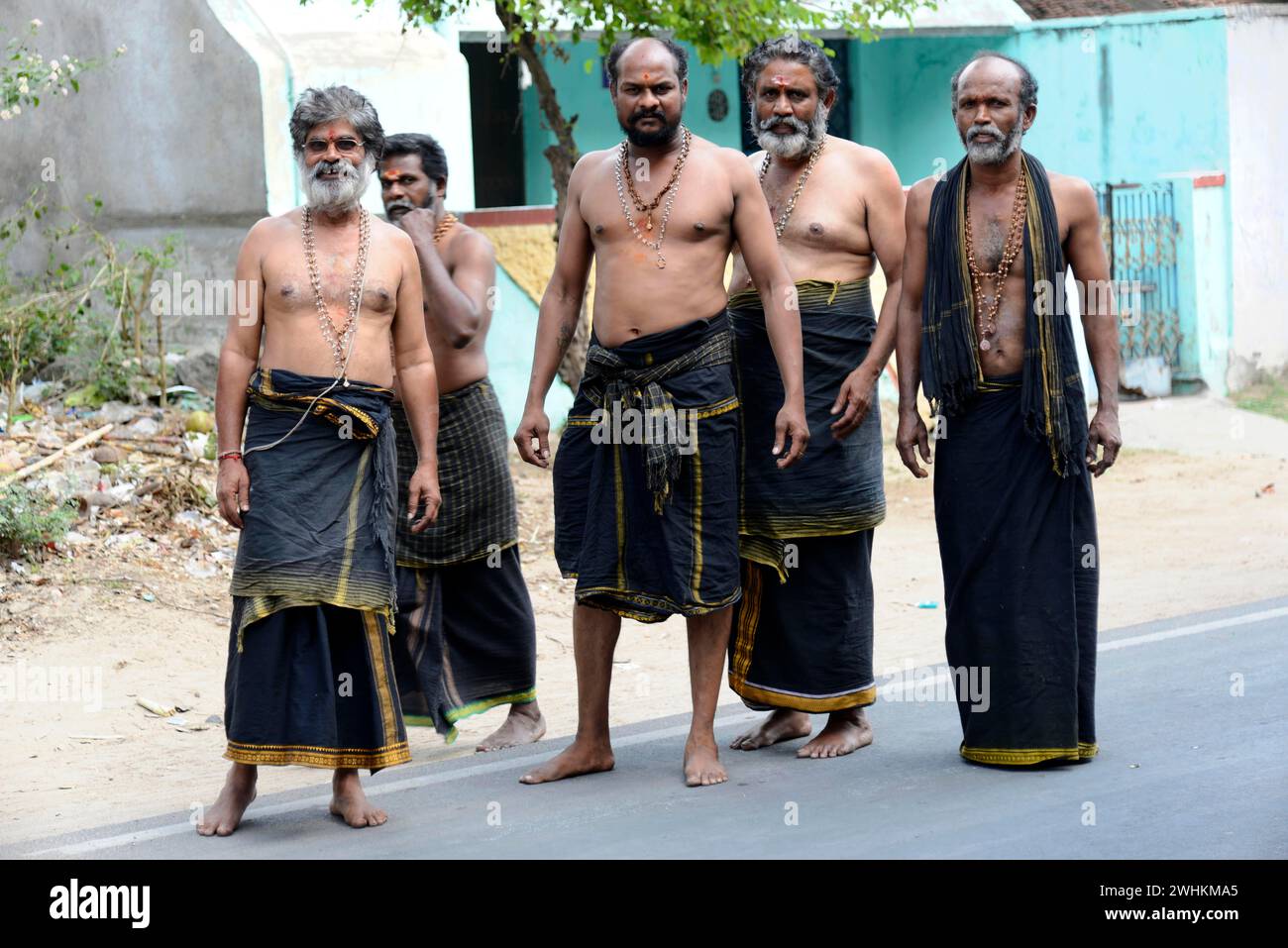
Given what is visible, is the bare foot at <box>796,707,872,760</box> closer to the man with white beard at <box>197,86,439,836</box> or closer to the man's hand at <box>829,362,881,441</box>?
the man's hand at <box>829,362,881,441</box>

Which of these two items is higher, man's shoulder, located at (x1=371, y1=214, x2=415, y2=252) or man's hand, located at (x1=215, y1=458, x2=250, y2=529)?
man's shoulder, located at (x1=371, y1=214, x2=415, y2=252)

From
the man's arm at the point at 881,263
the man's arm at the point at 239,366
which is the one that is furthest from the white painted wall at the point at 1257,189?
the man's arm at the point at 239,366

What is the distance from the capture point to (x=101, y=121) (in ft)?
38.6

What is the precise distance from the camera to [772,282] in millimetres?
5469

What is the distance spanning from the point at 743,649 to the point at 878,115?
Result: 1347 cm

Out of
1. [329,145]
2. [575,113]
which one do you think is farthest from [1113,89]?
[329,145]

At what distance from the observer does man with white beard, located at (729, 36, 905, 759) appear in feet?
18.8

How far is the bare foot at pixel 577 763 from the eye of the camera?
5.54 meters

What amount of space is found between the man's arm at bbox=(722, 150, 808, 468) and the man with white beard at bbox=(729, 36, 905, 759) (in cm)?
23

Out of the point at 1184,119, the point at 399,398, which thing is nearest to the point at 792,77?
the point at 399,398

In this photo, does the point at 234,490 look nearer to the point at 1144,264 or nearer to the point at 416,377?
the point at 416,377

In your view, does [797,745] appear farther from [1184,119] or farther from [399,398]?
[1184,119]

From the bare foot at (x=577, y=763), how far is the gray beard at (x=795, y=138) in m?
2.09

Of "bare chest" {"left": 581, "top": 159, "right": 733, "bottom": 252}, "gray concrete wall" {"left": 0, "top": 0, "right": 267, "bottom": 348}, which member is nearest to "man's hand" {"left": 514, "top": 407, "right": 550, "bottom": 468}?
"bare chest" {"left": 581, "top": 159, "right": 733, "bottom": 252}
